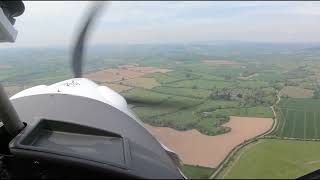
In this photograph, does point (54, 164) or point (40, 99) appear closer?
point (54, 164)

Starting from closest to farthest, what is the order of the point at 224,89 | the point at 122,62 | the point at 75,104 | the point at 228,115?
1. the point at 75,104
2. the point at 228,115
3. the point at 224,89
4. the point at 122,62

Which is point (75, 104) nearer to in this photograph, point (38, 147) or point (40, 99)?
point (40, 99)

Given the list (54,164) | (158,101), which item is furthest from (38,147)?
(158,101)

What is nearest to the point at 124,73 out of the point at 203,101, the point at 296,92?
the point at 203,101

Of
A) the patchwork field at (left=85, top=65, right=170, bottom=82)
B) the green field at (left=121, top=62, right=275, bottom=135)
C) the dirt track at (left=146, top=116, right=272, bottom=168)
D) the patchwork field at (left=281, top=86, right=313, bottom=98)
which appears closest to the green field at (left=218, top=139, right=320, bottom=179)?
the dirt track at (left=146, top=116, right=272, bottom=168)

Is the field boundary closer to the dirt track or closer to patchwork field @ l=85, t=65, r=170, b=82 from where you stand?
the dirt track

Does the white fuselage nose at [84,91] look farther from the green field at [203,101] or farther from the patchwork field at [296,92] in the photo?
the patchwork field at [296,92]
